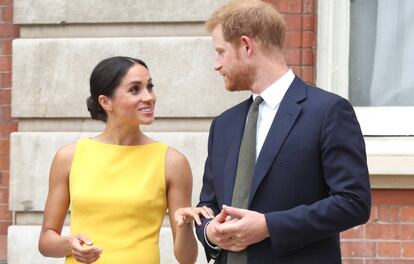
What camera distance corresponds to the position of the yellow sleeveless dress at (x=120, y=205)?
13.5ft

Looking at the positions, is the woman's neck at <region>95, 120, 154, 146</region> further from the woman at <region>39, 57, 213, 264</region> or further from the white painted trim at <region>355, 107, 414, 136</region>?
the white painted trim at <region>355, 107, 414, 136</region>

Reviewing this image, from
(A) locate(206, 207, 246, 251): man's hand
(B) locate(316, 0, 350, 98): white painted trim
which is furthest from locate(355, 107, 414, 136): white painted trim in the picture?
(A) locate(206, 207, 246, 251): man's hand

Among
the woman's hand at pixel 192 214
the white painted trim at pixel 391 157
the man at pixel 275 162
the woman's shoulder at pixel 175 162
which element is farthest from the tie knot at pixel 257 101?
the white painted trim at pixel 391 157

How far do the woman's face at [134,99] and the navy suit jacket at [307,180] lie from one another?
0.67m

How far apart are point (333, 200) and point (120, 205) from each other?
111 centimetres

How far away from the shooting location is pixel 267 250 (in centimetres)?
346

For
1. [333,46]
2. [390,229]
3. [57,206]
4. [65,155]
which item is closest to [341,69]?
[333,46]

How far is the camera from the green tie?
350 centimetres

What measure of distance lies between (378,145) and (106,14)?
Result: 1.75 meters

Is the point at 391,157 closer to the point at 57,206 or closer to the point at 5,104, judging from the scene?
the point at 57,206

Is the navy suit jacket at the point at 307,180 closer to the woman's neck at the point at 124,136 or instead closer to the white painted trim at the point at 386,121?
the woman's neck at the point at 124,136

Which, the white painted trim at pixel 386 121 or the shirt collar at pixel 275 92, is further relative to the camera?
the white painted trim at pixel 386 121

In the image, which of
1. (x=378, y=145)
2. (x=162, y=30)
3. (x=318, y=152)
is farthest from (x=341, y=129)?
(x=162, y=30)

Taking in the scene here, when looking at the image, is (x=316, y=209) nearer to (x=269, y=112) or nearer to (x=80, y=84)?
(x=269, y=112)
